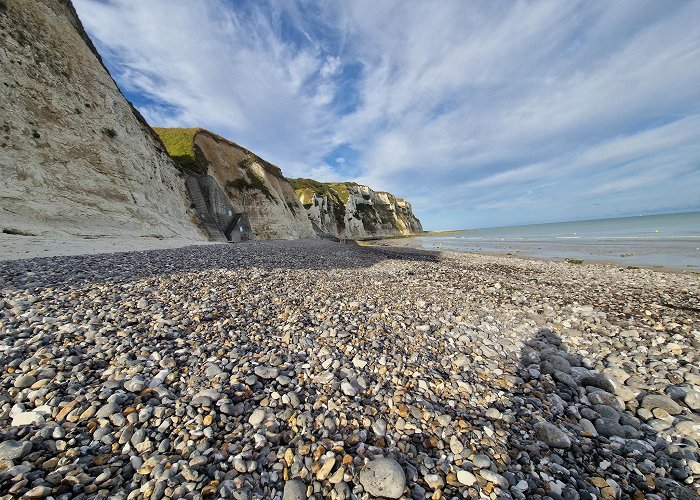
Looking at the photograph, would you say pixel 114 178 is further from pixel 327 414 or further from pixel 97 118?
pixel 327 414

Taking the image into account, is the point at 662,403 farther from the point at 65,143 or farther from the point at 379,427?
the point at 65,143

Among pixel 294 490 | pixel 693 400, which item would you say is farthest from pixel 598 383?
pixel 294 490

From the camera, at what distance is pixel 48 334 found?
4.45m

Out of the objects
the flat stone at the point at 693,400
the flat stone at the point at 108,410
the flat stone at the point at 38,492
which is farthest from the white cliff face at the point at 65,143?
the flat stone at the point at 693,400

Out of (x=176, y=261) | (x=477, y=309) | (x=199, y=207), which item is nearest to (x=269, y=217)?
(x=199, y=207)

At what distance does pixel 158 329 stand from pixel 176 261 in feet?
23.0

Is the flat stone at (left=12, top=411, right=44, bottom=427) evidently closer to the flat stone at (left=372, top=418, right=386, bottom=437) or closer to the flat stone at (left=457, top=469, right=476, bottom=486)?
the flat stone at (left=372, top=418, right=386, bottom=437)

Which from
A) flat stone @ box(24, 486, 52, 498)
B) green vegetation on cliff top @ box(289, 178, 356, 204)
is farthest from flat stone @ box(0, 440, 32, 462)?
green vegetation on cliff top @ box(289, 178, 356, 204)

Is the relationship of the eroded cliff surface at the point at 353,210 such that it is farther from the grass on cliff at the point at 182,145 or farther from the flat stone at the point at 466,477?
the flat stone at the point at 466,477

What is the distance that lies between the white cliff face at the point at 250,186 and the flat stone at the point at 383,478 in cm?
4732

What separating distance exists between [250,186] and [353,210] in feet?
188

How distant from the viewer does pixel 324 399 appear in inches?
151

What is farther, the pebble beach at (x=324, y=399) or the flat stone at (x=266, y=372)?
the flat stone at (x=266, y=372)

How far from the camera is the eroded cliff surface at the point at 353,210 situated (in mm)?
81500
